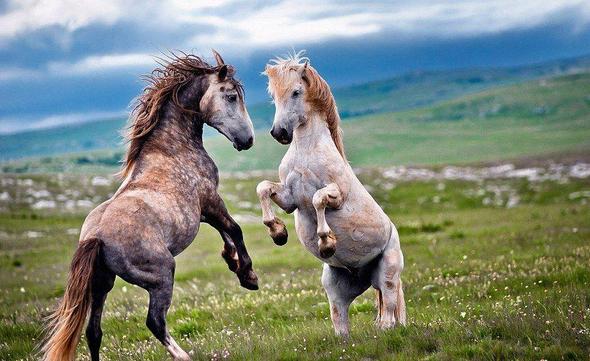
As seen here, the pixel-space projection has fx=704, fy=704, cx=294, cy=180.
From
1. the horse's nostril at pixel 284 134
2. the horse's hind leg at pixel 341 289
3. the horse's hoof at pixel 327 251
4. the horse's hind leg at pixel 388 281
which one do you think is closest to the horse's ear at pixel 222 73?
the horse's nostril at pixel 284 134

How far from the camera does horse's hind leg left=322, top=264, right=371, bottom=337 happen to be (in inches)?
357

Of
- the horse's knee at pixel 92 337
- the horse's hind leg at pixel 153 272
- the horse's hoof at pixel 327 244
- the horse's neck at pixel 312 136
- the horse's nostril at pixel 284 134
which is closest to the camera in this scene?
the horse's hind leg at pixel 153 272

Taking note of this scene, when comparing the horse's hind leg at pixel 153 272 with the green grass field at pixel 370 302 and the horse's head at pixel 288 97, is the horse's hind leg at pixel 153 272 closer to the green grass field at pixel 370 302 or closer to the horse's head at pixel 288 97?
the green grass field at pixel 370 302

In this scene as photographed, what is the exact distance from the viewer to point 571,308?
9391 mm

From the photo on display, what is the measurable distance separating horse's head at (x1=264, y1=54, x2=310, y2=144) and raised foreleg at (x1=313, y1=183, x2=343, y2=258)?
857 millimetres

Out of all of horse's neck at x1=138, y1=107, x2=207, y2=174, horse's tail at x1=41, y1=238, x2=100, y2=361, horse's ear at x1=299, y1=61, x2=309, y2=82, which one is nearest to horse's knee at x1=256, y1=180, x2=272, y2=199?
horse's neck at x1=138, y1=107, x2=207, y2=174

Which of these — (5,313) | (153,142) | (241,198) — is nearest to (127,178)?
(153,142)

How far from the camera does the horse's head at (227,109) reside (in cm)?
898

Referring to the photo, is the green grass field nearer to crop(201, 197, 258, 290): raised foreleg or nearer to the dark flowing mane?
crop(201, 197, 258, 290): raised foreleg

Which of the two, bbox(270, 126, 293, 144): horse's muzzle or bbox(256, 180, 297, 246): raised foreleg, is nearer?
bbox(256, 180, 297, 246): raised foreleg

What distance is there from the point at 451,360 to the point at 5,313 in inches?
418

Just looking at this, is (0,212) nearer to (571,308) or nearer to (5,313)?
(5,313)

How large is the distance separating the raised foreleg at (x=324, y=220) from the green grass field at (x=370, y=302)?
45.0 inches

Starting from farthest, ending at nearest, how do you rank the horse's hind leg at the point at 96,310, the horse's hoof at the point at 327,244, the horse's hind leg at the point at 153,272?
the horse's hind leg at the point at 96,310 < the horse's hoof at the point at 327,244 < the horse's hind leg at the point at 153,272
